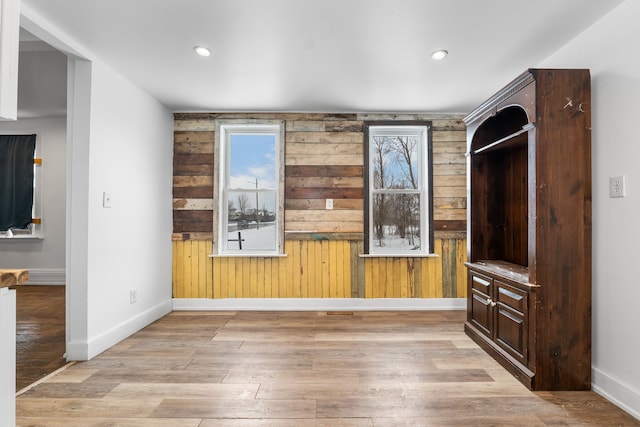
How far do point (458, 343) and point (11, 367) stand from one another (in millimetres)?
2971

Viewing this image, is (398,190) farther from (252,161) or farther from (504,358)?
(504,358)

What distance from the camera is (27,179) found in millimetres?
5199

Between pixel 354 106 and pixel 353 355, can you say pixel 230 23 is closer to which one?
pixel 354 106

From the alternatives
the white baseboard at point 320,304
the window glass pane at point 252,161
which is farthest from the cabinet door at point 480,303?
the window glass pane at point 252,161

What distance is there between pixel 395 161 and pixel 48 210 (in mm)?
5337

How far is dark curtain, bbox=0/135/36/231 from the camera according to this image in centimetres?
517

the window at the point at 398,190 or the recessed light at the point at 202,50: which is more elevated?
the recessed light at the point at 202,50

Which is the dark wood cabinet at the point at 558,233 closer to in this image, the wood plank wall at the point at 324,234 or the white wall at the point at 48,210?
the wood plank wall at the point at 324,234

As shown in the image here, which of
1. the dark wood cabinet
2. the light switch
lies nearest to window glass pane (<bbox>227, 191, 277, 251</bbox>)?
the light switch

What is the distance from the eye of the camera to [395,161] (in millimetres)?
4184

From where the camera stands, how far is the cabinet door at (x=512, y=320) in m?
2.29

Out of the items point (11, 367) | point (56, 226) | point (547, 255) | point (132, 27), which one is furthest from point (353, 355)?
point (56, 226)

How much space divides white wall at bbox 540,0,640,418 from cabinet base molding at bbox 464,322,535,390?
1.31 ft

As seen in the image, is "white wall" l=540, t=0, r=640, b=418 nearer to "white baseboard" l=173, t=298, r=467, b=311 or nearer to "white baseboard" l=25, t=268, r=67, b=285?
"white baseboard" l=173, t=298, r=467, b=311
